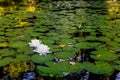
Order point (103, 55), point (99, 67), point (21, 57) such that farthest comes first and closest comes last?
point (103, 55) < point (21, 57) < point (99, 67)

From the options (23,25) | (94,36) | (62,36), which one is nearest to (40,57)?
(62,36)

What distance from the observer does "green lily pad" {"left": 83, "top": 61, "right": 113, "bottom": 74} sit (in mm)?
2969

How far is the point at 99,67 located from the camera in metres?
3.09

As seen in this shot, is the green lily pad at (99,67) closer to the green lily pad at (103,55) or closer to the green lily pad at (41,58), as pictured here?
the green lily pad at (103,55)

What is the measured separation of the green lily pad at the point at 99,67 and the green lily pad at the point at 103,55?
0.20 meters

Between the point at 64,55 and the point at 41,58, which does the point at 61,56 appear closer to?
the point at 64,55

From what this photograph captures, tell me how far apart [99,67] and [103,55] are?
1.66 ft

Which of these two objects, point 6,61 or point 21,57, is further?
point 21,57

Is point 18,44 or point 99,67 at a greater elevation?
point 18,44

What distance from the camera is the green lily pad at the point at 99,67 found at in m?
2.97

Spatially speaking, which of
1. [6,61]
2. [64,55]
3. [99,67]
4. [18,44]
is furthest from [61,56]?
[18,44]

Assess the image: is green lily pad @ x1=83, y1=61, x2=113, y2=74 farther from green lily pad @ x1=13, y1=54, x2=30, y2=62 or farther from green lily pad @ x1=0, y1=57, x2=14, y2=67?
green lily pad @ x1=0, y1=57, x2=14, y2=67

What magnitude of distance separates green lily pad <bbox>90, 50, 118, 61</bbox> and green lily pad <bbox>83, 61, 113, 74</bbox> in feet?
0.66

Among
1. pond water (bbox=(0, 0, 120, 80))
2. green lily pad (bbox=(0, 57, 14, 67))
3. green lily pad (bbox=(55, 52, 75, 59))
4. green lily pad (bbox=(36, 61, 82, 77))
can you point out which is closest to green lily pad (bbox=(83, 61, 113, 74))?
pond water (bbox=(0, 0, 120, 80))
